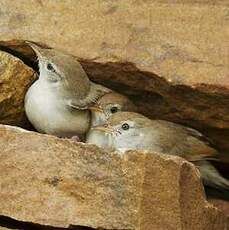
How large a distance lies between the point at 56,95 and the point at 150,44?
2.41 feet

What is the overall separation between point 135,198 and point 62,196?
0.42 m

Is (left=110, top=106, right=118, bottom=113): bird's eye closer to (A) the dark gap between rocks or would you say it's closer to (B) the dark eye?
(B) the dark eye

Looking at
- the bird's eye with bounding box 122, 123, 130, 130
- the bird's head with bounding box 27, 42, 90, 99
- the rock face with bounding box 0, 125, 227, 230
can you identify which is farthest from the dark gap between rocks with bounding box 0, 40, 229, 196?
the rock face with bounding box 0, 125, 227, 230

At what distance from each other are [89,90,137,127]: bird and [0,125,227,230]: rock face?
1149 mm

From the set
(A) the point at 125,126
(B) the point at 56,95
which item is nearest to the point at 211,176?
Result: (A) the point at 125,126

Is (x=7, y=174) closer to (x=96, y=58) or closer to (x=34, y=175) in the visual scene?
(x=34, y=175)

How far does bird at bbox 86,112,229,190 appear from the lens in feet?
19.3

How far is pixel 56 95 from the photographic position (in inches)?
232

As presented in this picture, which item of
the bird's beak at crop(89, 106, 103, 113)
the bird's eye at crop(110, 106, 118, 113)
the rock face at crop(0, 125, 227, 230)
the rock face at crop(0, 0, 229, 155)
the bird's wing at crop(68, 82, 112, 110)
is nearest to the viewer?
the rock face at crop(0, 125, 227, 230)

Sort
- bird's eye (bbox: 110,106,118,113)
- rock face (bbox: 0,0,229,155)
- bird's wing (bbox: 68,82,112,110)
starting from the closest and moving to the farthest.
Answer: rock face (bbox: 0,0,229,155)
bird's wing (bbox: 68,82,112,110)
bird's eye (bbox: 110,106,118,113)

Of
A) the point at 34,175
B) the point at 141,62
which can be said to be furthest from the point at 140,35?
the point at 34,175

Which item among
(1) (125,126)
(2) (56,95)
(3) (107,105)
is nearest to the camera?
(2) (56,95)

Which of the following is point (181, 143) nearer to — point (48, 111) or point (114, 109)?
point (114, 109)

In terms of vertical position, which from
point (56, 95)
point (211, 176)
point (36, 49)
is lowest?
point (211, 176)
